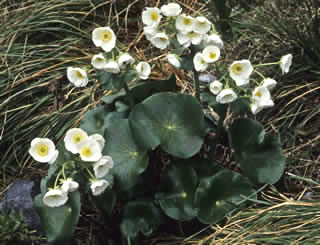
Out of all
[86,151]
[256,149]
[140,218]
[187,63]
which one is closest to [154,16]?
[187,63]

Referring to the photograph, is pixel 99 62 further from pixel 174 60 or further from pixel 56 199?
pixel 56 199

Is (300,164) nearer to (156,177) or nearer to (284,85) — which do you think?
(284,85)

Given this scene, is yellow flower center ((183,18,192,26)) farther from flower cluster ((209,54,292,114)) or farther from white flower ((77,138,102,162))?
white flower ((77,138,102,162))

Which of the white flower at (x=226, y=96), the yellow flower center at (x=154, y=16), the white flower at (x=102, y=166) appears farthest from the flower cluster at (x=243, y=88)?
the white flower at (x=102, y=166)

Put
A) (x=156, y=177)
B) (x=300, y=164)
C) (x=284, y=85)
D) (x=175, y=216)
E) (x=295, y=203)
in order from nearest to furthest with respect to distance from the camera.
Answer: (x=295, y=203) < (x=175, y=216) < (x=156, y=177) < (x=300, y=164) < (x=284, y=85)

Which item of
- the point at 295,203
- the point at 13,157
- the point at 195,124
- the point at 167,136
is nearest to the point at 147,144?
Result: the point at 167,136

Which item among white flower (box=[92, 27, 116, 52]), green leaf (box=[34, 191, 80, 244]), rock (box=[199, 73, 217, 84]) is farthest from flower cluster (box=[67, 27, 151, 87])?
rock (box=[199, 73, 217, 84])
